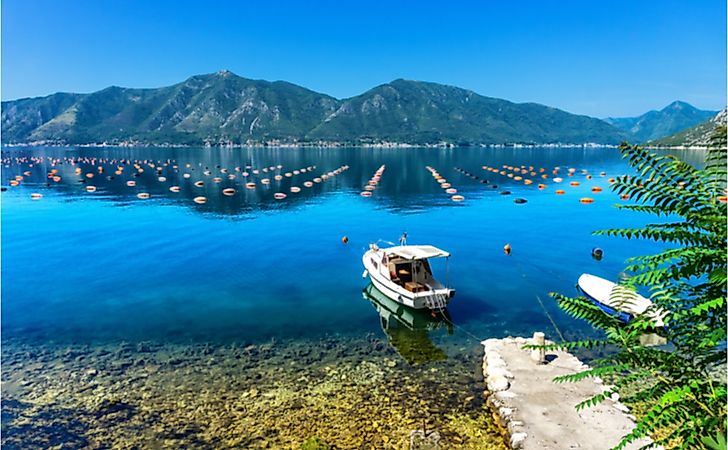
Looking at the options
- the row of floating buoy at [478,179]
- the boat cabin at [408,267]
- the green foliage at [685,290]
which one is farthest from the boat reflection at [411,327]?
the row of floating buoy at [478,179]

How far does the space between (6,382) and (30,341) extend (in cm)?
657

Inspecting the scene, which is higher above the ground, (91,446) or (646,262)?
(646,262)

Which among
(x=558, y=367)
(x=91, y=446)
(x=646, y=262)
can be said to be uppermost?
(x=646, y=262)

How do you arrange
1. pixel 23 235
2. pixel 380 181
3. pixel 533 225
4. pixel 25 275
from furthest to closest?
pixel 380 181 → pixel 533 225 → pixel 23 235 → pixel 25 275

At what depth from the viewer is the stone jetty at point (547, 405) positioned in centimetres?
2047

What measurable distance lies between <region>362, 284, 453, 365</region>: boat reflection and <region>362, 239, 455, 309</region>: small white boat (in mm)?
1108

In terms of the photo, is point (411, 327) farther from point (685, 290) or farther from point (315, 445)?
point (685, 290)

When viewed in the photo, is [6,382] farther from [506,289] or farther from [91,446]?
[506,289]

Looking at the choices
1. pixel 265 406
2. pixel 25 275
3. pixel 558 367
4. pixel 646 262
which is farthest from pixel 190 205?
pixel 646 262

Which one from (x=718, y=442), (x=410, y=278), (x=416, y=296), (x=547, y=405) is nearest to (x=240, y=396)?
(x=416, y=296)

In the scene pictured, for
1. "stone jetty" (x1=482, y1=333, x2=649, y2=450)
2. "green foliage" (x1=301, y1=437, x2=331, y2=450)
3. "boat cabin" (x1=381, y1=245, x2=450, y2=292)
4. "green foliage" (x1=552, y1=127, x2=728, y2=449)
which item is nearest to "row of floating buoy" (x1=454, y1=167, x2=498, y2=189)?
"boat cabin" (x1=381, y1=245, x2=450, y2=292)

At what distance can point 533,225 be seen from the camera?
3120 inches

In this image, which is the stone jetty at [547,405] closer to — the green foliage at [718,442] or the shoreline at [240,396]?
the shoreline at [240,396]

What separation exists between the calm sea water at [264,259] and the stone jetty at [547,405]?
768 cm
